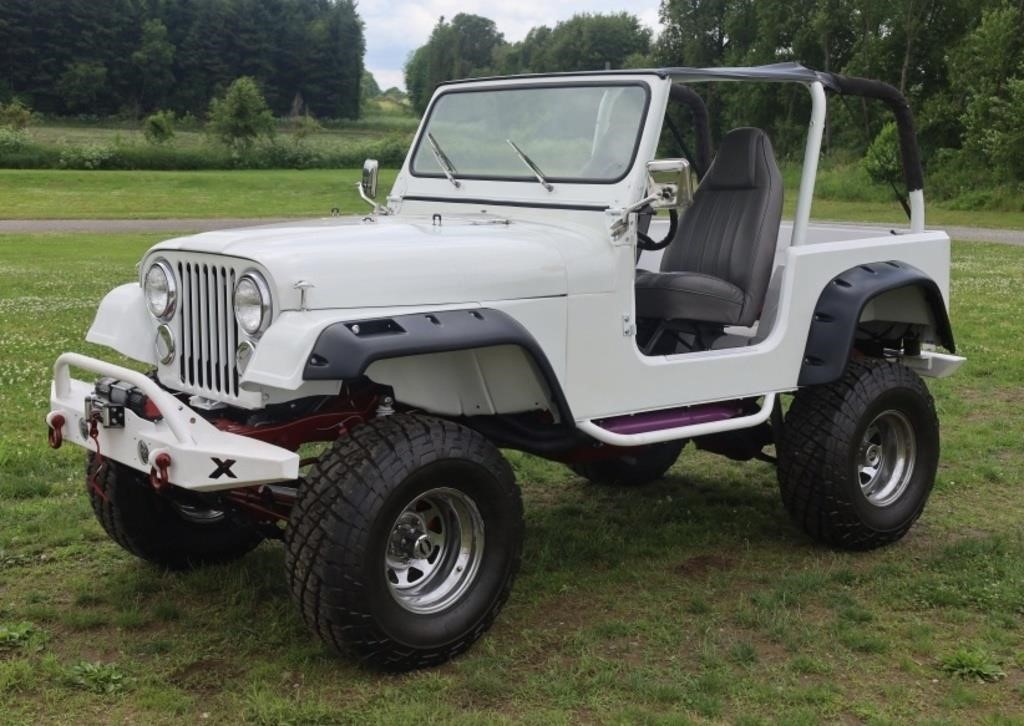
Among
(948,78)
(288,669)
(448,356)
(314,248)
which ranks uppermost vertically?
(948,78)

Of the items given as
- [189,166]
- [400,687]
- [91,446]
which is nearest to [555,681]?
[400,687]

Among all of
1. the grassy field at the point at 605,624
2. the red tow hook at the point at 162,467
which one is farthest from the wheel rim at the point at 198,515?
the red tow hook at the point at 162,467

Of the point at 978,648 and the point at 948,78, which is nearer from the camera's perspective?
the point at 978,648

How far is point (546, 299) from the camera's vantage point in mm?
4316

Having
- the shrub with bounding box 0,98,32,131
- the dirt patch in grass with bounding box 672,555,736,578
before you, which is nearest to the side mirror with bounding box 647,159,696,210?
the dirt patch in grass with bounding box 672,555,736,578

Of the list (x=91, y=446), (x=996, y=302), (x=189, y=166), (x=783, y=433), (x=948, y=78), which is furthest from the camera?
(x=189, y=166)

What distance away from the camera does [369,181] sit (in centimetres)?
593

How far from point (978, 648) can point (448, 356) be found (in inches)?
91.8

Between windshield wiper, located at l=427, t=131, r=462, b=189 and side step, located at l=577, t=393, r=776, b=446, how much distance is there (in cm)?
149

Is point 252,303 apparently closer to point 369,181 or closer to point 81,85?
point 369,181

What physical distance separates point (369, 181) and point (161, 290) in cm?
183

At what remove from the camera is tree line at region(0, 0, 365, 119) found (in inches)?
3211

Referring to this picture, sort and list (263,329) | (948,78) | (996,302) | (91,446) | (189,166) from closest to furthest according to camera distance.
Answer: (263,329) → (91,446) → (996,302) → (948,78) → (189,166)

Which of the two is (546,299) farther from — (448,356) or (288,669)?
(288,669)
